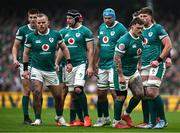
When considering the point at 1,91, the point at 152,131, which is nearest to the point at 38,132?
the point at 152,131

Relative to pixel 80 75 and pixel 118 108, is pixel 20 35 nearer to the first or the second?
pixel 80 75

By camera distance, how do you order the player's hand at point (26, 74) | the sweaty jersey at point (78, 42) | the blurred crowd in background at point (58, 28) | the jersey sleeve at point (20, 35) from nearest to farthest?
1. the player's hand at point (26, 74)
2. the sweaty jersey at point (78, 42)
3. the jersey sleeve at point (20, 35)
4. the blurred crowd in background at point (58, 28)

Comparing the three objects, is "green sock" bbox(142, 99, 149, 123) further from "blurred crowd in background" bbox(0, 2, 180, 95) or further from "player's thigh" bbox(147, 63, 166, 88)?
"blurred crowd in background" bbox(0, 2, 180, 95)

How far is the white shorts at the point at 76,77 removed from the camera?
17.5m

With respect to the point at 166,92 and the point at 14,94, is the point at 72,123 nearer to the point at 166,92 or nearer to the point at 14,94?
the point at 14,94

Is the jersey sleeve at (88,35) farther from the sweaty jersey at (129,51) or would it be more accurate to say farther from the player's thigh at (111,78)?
the sweaty jersey at (129,51)

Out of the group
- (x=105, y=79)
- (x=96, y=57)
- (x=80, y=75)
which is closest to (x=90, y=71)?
(x=80, y=75)

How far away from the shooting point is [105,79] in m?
17.8

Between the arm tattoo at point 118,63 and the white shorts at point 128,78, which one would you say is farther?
the white shorts at point 128,78

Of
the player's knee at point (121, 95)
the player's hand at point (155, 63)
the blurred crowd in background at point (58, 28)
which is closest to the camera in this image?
the player's hand at point (155, 63)

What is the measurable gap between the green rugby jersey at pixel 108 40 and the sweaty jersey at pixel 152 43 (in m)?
0.62

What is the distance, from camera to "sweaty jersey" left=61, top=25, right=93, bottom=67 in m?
17.7

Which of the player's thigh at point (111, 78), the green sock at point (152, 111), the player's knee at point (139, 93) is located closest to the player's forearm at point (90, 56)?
the player's thigh at point (111, 78)
